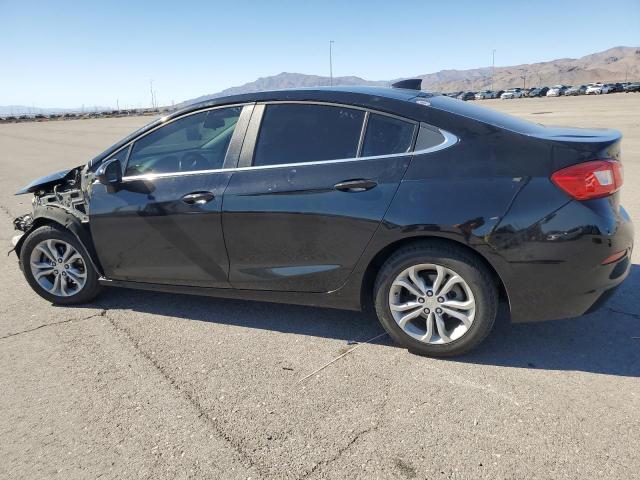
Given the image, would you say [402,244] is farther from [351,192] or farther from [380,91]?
[380,91]

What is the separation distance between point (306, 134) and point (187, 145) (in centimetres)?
117

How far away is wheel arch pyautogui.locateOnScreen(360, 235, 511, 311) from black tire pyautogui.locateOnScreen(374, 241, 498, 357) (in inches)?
0.8

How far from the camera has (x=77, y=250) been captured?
4.16 metres

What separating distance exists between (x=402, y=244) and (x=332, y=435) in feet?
4.04

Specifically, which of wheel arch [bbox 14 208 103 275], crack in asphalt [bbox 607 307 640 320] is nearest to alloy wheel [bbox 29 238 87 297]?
wheel arch [bbox 14 208 103 275]

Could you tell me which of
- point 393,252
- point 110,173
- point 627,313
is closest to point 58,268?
point 110,173

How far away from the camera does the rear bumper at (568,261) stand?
277cm

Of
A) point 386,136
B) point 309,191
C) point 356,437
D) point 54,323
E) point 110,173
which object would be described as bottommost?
point 356,437

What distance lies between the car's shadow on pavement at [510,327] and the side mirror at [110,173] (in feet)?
3.73

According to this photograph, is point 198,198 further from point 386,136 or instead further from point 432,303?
point 432,303

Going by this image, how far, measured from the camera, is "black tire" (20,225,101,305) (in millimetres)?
4164

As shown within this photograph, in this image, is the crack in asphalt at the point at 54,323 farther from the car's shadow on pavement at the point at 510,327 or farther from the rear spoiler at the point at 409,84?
the rear spoiler at the point at 409,84

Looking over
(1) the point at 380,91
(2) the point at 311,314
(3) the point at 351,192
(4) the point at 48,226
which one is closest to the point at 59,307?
(4) the point at 48,226

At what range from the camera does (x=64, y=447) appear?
101 inches
